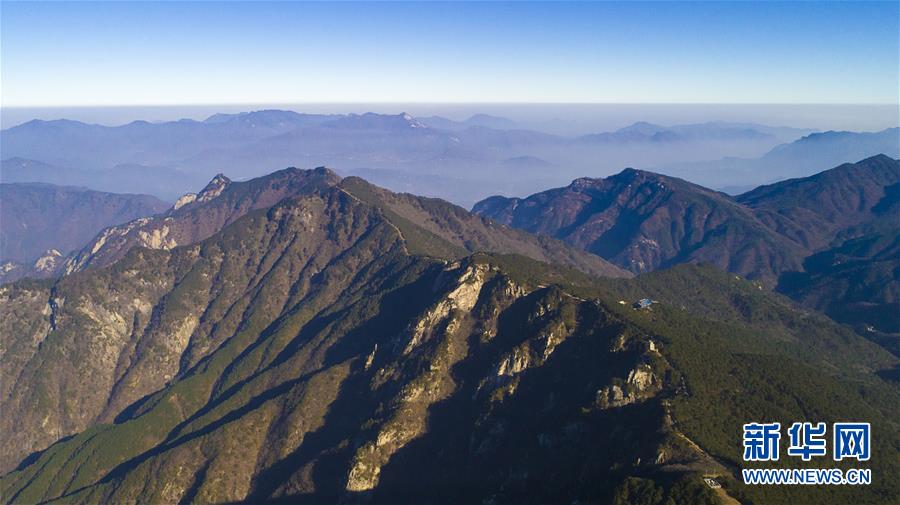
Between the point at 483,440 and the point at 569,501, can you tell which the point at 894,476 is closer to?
the point at 569,501

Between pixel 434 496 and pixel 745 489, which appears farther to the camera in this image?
pixel 434 496

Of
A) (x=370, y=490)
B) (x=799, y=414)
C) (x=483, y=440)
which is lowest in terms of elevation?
(x=370, y=490)

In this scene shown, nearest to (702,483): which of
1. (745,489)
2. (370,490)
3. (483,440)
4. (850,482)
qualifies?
(745,489)

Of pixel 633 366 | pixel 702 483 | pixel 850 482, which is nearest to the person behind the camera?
pixel 702 483

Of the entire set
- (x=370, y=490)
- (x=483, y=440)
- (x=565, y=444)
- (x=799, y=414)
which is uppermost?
(x=799, y=414)

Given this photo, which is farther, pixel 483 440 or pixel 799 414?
pixel 483 440

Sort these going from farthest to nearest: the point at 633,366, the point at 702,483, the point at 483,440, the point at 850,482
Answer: the point at 483,440, the point at 633,366, the point at 850,482, the point at 702,483

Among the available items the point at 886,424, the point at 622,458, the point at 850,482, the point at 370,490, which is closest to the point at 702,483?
the point at 622,458

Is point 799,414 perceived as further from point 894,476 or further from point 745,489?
point 745,489

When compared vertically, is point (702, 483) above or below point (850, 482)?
above
